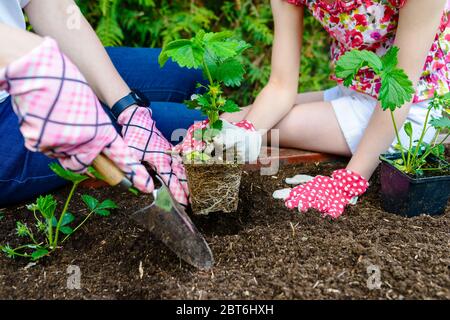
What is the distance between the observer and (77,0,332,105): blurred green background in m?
2.23

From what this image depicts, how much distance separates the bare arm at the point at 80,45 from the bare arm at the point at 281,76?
0.47 metres

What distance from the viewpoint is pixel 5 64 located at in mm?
856

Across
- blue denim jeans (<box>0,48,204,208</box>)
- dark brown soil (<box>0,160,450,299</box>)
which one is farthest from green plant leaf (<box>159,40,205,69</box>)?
blue denim jeans (<box>0,48,204,208</box>)

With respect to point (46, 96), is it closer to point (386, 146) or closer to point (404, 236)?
point (404, 236)

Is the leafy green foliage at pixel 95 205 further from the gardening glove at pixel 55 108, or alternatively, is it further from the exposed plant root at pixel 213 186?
the gardening glove at pixel 55 108

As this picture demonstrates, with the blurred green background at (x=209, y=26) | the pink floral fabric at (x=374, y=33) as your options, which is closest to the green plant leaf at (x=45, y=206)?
the pink floral fabric at (x=374, y=33)

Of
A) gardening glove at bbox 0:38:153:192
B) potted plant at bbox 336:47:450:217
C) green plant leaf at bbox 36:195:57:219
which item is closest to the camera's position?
gardening glove at bbox 0:38:153:192

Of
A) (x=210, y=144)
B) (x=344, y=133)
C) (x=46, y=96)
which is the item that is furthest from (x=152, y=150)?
(x=344, y=133)

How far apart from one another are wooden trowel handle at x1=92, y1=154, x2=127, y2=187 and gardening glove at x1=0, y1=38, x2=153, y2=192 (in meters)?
0.03

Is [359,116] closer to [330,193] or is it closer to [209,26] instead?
[330,193]

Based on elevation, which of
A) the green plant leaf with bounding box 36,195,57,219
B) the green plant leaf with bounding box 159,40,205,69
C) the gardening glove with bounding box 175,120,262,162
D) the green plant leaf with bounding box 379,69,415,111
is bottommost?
the green plant leaf with bounding box 36,195,57,219

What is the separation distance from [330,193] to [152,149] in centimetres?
52

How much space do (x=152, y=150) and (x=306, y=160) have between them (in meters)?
0.62

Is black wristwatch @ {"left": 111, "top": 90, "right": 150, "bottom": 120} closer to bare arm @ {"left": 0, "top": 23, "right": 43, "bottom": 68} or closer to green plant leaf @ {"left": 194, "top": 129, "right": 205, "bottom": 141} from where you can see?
green plant leaf @ {"left": 194, "top": 129, "right": 205, "bottom": 141}
